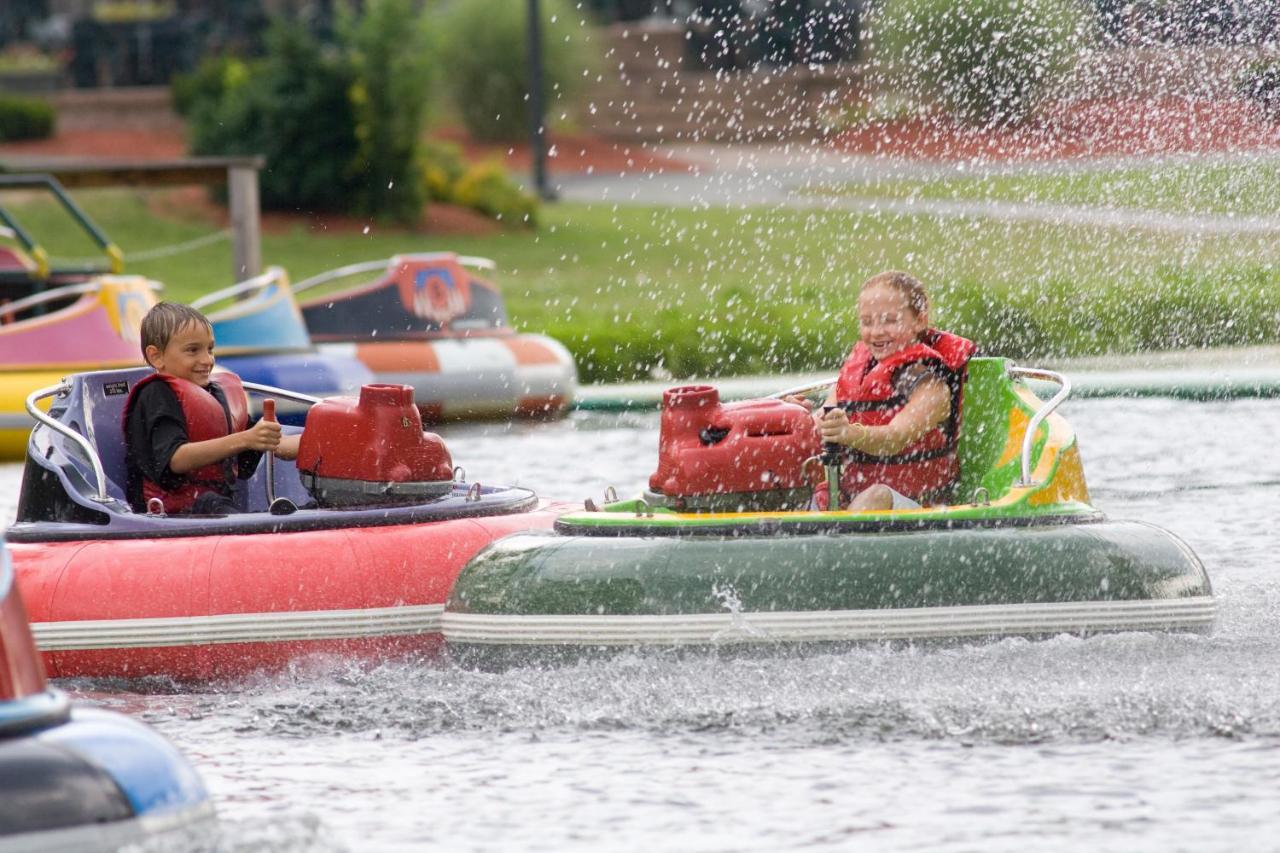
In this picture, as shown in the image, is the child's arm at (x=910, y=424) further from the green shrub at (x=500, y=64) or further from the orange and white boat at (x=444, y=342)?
the green shrub at (x=500, y=64)

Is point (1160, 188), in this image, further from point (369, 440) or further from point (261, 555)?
point (261, 555)

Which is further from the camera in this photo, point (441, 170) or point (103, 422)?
point (441, 170)

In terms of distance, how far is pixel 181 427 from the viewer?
24.2 feet

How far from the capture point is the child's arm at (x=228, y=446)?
23.9 feet

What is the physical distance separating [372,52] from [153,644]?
1923cm

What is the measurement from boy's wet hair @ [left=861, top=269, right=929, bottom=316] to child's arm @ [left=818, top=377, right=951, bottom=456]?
0.83 ft

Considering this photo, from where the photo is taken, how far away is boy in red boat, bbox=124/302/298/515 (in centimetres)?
733

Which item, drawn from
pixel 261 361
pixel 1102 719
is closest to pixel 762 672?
pixel 1102 719

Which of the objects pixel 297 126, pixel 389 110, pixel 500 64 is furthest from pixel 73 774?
pixel 500 64

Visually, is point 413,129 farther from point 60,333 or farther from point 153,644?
point 153,644

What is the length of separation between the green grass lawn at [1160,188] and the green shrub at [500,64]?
9.19m

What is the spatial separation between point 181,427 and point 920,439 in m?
2.47

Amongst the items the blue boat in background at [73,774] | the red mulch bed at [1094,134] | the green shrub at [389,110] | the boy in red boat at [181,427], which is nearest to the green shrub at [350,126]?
the green shrub at [389,110]

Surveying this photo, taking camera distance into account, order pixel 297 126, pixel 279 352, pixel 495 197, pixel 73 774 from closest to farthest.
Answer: pixel 73 774, pixel 279 352, pixel 297 126, pixel 495 197
